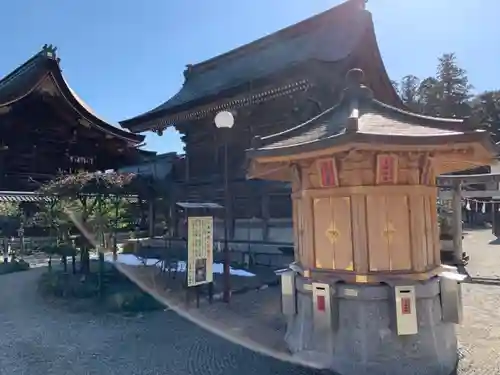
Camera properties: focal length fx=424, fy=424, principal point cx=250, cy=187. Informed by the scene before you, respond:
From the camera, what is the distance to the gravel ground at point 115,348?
16.9ft

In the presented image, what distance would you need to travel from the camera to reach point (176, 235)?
17.0 meters

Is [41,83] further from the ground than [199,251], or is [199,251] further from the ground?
[41,83]

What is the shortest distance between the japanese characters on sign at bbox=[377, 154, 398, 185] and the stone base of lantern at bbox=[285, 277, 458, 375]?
47.2 inches

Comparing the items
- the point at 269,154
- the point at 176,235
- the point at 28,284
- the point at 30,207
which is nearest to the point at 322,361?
the point at 269,154

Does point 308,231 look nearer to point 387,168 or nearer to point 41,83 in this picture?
point 387,168

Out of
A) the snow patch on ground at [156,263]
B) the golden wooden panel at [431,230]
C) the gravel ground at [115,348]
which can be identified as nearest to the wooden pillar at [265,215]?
the snow patch on ground at [156,263]

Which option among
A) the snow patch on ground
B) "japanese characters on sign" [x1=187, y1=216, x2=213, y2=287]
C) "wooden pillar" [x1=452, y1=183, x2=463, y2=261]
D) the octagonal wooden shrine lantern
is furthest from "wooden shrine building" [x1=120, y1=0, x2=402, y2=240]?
the octagonal wooden shrine lantern

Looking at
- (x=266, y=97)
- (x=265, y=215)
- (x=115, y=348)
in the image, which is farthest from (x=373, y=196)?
(x=265, y=215)

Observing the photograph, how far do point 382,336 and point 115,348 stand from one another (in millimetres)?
3658

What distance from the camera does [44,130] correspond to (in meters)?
21.7

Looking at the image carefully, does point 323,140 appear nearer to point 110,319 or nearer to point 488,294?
point 110,319

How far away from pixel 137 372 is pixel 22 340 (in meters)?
2.58

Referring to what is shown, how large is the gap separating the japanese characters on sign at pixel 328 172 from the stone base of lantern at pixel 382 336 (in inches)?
47.1

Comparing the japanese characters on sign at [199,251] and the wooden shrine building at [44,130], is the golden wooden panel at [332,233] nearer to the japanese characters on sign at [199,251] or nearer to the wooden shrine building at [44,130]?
the japanese characters on sign at [199,251]
